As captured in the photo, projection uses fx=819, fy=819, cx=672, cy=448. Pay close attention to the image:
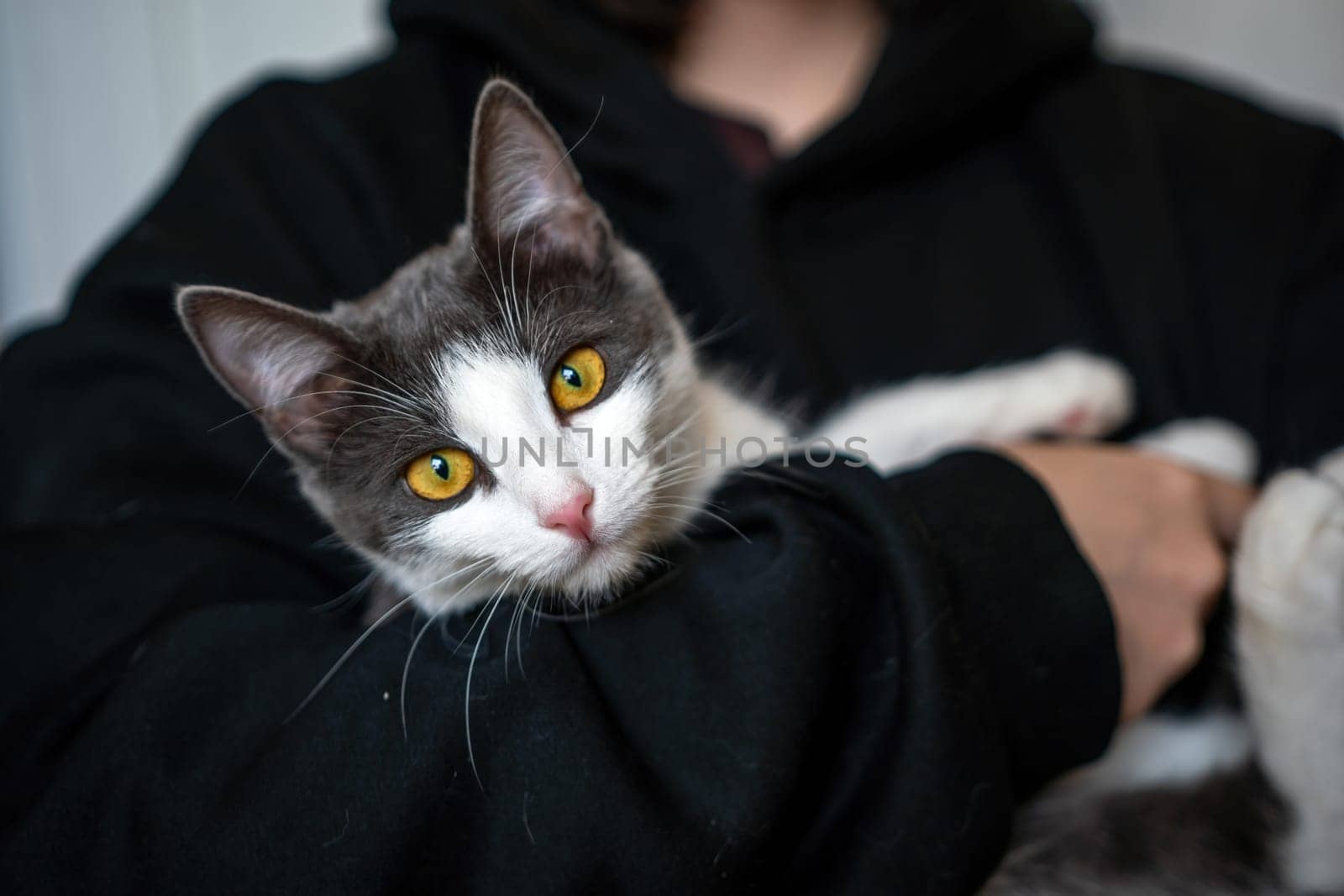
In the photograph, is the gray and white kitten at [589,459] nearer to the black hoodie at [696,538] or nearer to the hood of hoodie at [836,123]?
the black hoodie at [696,538]

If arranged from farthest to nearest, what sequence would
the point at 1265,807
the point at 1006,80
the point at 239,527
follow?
the point at 1006,80 → the point at 1265,807 → the point at 239,527

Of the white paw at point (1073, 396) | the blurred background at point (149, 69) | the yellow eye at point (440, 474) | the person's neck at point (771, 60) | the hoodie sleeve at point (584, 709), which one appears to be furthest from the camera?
the blurred background at point (149, 69)

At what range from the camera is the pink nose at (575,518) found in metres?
0.67

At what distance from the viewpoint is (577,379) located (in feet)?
2.52

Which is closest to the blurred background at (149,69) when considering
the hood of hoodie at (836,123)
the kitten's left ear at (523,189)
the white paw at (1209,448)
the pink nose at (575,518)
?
the hood of hoodie at (836,123)

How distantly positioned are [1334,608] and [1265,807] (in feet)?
0.91

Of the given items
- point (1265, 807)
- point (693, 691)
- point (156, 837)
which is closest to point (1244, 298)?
point (1265, 807)

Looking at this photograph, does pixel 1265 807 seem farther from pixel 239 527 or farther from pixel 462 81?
pixel 462 81

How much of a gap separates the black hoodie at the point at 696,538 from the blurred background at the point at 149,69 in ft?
3.83

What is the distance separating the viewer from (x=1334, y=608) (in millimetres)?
885

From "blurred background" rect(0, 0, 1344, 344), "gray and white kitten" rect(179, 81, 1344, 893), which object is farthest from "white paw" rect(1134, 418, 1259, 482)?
"blurred background" rect(0, 0, 1344, 344)

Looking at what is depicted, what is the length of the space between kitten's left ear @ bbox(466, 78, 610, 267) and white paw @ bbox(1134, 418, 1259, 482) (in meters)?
0.80

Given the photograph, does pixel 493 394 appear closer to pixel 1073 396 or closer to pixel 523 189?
pixel 523 189

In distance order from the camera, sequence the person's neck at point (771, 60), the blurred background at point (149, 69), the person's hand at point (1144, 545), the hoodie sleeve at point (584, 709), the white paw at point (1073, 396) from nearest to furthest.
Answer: the hoodie sleeve at point (584, 709), the person's hand at point (1144, 545), the white paw at point (1073, 396), the person's neck at point (771, 60), the blurred background at point (149, 69)
